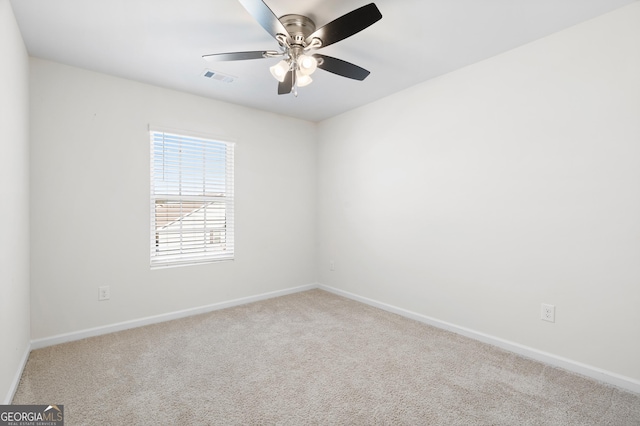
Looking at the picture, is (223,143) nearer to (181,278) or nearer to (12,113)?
(181,278)

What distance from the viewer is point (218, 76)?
2.97 meters

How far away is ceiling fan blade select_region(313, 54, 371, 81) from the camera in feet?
6.96

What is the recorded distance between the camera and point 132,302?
10.2 feet

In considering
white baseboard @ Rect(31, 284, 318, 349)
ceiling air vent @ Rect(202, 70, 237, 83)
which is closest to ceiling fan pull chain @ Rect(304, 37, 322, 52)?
ceiling air vent @ Rect(202, 70, 237, 83)

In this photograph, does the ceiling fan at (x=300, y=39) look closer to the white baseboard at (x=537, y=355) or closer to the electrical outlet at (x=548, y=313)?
the electrical outlet at (x=548, y=313)

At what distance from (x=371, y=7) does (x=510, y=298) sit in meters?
2.40

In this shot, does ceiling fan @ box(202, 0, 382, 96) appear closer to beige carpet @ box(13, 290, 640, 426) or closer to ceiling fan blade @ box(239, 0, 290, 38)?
ceiling fan blade @ box(239, 0, 290, 38)

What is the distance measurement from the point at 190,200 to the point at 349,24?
2572 millimetres

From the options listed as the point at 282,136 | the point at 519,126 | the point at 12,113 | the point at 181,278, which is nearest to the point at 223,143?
the point at 282,136

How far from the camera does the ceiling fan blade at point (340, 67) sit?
2121mm

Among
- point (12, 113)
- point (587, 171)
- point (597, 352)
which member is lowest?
point (597, 352)

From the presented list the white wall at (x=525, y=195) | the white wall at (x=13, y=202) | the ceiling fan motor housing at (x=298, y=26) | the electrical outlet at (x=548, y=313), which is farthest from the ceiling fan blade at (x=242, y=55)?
the electrical outlet at (x=548, y=313)

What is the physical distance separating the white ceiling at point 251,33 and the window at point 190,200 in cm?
71

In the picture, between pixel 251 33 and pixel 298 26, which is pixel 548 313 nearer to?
pixel 298 26
